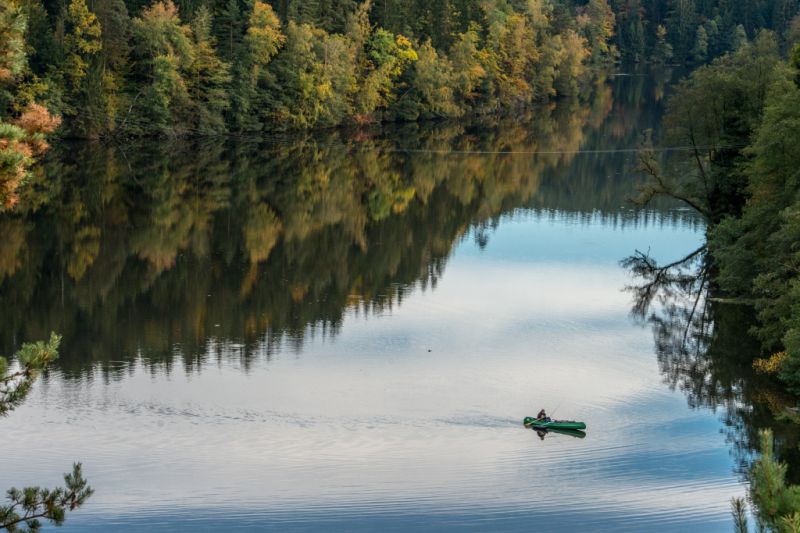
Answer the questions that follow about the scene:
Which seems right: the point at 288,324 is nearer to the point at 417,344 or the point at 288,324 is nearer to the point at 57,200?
the point at 417,344

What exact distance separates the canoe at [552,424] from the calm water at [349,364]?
1.12 ft

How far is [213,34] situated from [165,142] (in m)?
10.1

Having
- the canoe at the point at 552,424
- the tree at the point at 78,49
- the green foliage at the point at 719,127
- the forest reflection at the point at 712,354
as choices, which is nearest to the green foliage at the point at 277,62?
the tree at the point at 78,49

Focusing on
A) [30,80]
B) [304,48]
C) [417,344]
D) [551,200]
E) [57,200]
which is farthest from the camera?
[304,48]

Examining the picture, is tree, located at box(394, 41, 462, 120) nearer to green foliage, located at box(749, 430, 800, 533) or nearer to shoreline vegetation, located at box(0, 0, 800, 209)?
shoreline vegetation, located at box(0, 0, 800, 209)

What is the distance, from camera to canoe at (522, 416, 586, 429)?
29234mm

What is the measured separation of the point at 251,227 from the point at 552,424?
27.8 metres

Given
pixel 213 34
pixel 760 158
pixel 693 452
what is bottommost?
pixel 693 452

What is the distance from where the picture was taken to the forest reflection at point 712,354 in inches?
1148

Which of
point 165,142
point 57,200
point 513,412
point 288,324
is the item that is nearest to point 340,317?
point 288,324

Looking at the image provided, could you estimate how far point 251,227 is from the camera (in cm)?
5425

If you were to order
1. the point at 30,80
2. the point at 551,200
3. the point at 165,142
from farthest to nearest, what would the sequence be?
the point at 165,142, the point at 30,80, the point at 551,200

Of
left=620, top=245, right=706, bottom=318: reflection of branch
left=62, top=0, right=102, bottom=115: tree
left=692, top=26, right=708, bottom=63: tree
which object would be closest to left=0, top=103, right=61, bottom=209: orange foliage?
left=620, top=245, right=706, bottom=318: reflection of branch

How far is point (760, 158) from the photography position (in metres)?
38.6
